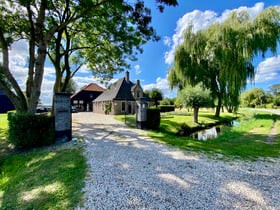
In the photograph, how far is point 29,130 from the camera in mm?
5961

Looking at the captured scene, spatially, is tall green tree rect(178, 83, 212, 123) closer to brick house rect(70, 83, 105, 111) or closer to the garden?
the garden

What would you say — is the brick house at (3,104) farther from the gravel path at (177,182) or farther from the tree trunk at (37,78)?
the gravel path at (177,182)

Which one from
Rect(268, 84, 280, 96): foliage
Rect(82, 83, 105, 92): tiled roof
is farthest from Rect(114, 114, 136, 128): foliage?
Rect(268, 84, 280, 96): foliage

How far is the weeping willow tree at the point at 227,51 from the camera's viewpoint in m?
14.1

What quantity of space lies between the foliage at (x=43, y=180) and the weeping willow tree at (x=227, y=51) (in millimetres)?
15286

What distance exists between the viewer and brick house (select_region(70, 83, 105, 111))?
31188 millimetres

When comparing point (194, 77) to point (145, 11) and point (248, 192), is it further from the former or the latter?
point (248, 192)

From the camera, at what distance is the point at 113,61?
11875 millimetres

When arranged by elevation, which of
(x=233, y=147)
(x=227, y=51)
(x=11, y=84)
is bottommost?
(x=233, y=147)

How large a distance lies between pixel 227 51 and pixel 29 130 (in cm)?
1596

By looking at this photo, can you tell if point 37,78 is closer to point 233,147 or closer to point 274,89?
point 233,147

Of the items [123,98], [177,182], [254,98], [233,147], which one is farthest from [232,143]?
[254,98]

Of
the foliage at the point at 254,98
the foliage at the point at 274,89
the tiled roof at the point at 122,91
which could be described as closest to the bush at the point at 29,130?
the tiled roof at the point at 122,91

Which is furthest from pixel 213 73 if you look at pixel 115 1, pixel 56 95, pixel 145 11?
pixel 56 95
